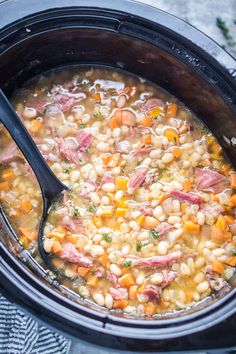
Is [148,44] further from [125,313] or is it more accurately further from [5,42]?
[125,313]

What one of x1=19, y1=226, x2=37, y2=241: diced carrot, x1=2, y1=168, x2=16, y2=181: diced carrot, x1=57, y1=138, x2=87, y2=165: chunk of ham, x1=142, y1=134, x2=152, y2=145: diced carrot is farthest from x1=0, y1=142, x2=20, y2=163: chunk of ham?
x1=142, y1=134, x2=152, y2=145: diced carrot

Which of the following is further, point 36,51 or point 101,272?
point 36,51

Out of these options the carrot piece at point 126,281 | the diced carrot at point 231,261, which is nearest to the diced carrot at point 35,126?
the carrot piece at point 126,281

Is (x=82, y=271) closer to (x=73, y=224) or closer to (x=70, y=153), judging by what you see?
(x=73, y=224)

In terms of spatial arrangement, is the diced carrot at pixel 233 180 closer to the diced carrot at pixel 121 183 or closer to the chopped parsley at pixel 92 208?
the diced carrot at pixel 121 183

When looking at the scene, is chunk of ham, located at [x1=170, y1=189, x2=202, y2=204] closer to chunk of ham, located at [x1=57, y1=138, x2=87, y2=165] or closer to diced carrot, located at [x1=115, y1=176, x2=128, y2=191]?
diced carrot, located at [x1=115, y1=176, x2=128, y2=191]

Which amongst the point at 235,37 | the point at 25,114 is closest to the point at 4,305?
the point at 25,114
